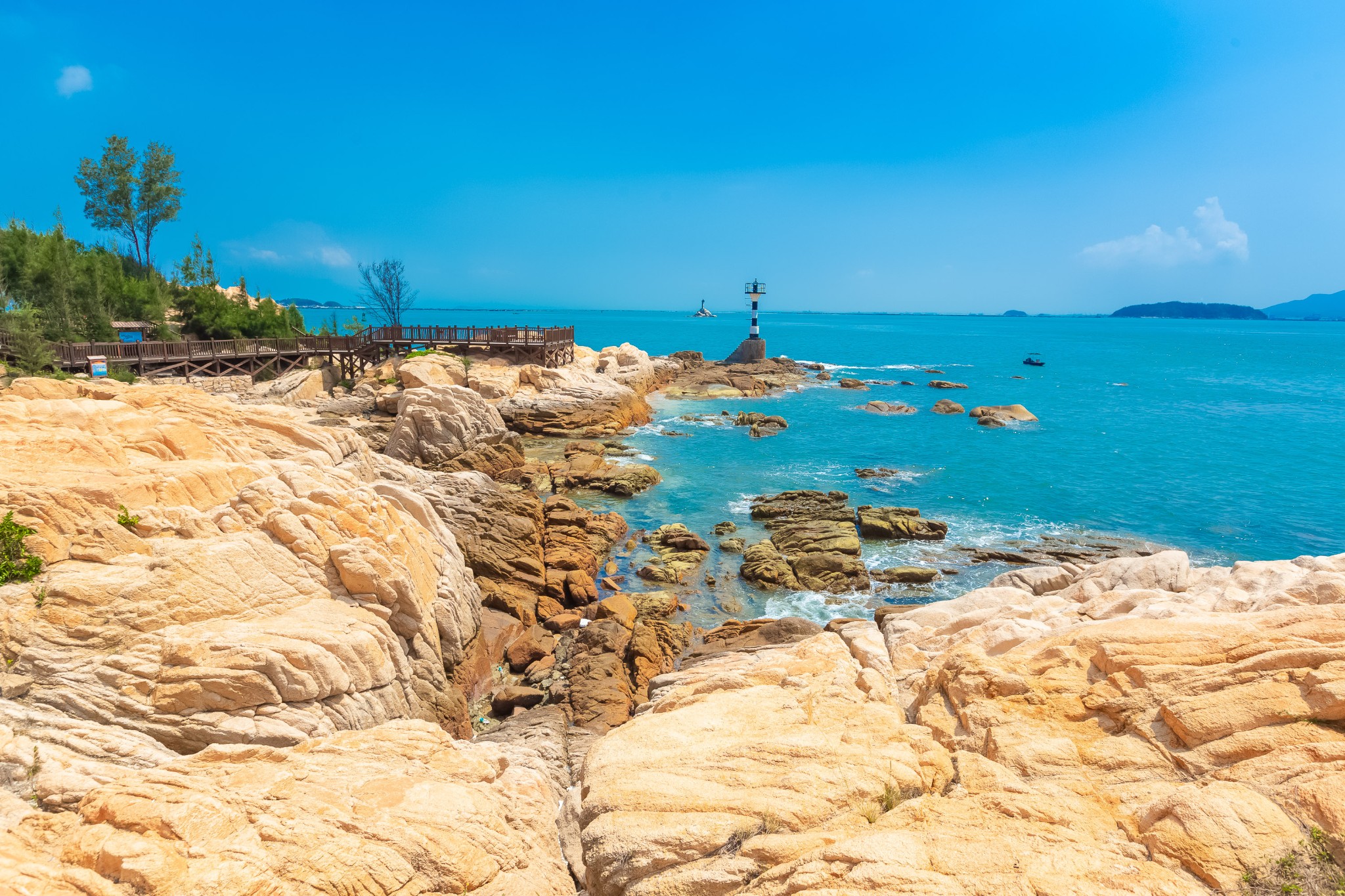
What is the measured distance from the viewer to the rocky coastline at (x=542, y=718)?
5977mm

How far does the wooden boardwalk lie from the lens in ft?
114

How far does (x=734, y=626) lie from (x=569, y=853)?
374 inches

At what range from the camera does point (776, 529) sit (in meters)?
25.0

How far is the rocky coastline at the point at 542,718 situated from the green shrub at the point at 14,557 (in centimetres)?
5

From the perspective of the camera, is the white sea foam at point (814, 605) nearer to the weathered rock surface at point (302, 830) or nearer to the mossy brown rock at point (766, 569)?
the mossy brown rock at point (766, 569)

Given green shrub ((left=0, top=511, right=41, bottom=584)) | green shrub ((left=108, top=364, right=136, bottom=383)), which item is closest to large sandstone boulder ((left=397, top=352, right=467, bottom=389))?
green shrub ((left=108, top=364, right=136, bottom=383))

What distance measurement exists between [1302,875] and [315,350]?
4995cm

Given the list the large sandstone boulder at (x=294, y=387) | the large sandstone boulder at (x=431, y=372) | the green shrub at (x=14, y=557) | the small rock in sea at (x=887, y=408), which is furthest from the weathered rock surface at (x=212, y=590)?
the small rock in sea at (x=887, y=408)

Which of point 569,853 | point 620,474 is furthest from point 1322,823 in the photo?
point 620,474

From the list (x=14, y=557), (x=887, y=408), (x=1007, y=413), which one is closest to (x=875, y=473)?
(x=887, y=408)

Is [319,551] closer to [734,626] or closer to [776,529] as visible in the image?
[734,626]

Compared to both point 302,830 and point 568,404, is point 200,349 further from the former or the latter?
point 302,830

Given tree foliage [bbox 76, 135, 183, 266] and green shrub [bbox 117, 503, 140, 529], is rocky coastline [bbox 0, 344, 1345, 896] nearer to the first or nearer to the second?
green shrub [bbox 117, 503, 140, 529]

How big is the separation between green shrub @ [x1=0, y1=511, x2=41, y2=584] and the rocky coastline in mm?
52
